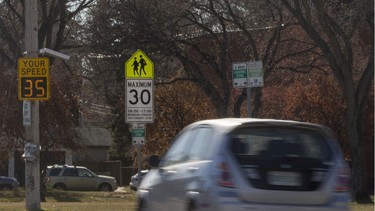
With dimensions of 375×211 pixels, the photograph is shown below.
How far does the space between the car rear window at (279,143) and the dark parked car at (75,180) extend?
119ft

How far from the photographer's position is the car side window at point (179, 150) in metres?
11.5

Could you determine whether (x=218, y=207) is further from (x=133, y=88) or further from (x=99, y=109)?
(x=99, y=109)

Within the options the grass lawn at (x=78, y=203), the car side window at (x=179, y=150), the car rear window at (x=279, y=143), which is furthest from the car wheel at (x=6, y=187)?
the car rear window at (x=279, y=143)

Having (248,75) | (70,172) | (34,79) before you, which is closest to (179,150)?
(248,75)

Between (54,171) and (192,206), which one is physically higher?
(192,206)

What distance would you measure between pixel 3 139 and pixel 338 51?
15.4 meters

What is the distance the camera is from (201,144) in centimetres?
1096

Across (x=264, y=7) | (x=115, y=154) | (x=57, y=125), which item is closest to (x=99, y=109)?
(x=115, y=154)

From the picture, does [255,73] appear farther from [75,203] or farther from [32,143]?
[75,203]

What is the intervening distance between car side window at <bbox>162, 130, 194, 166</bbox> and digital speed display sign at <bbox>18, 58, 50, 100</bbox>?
23.8ft

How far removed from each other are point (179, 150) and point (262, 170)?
181 centimetres

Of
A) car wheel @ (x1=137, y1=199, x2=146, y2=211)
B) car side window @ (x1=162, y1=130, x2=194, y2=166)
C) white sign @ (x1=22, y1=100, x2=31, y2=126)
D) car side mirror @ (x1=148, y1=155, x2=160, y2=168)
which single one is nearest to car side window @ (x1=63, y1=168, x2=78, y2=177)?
white sign @ (x1=22, y1=100, x2=31, y2=126)

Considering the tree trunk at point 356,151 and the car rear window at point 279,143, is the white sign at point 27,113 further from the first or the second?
the tree trunk at point 356,151

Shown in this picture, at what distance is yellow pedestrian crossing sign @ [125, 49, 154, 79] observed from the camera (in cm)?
1762
